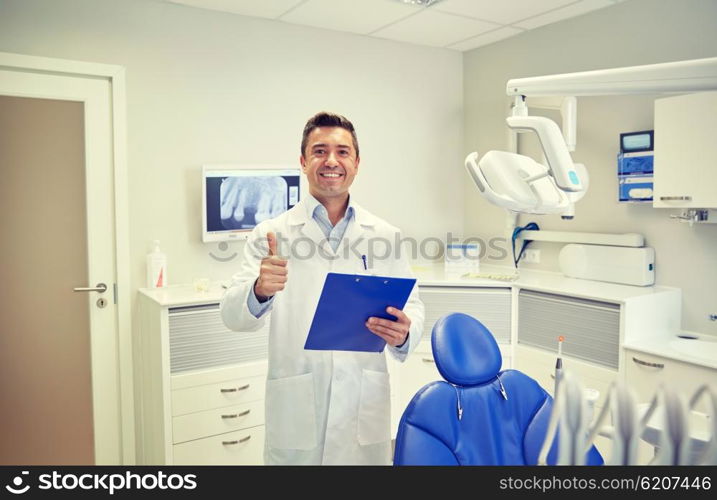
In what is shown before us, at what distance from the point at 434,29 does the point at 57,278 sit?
Result: 8.10 ft

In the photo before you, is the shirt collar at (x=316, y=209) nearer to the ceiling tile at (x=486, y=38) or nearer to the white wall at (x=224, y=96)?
the white wall at (x=224, y=96)

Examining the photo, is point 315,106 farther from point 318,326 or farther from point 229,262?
point 318,326

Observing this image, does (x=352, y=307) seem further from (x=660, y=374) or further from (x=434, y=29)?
(x=434, y=29)

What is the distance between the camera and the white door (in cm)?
269

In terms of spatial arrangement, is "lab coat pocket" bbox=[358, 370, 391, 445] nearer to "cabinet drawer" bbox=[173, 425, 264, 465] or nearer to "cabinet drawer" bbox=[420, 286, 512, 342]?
"cabinet drawer" bbox=[173, 425, 264, 465]

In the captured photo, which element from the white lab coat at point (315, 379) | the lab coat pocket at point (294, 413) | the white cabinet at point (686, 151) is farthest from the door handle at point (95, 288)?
the white cabinet at point (686, 151)

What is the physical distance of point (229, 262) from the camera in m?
3.25

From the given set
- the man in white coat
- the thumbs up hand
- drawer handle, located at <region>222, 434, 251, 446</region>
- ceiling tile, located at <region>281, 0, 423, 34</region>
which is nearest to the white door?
drawer handle, located at <region>222, 434, 251, 446</region>

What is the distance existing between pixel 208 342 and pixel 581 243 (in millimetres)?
2065

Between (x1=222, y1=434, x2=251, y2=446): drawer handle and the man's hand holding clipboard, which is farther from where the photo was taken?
(x1=222, y1=434, x2=251, y2=446): drawer handle

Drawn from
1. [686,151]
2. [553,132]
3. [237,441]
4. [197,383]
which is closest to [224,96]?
[197,383]

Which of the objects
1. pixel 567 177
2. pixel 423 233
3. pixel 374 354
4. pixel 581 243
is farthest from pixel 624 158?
pixel 567 177

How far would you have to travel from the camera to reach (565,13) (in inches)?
130

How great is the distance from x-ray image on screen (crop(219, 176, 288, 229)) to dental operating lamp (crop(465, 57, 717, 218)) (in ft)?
6.58
